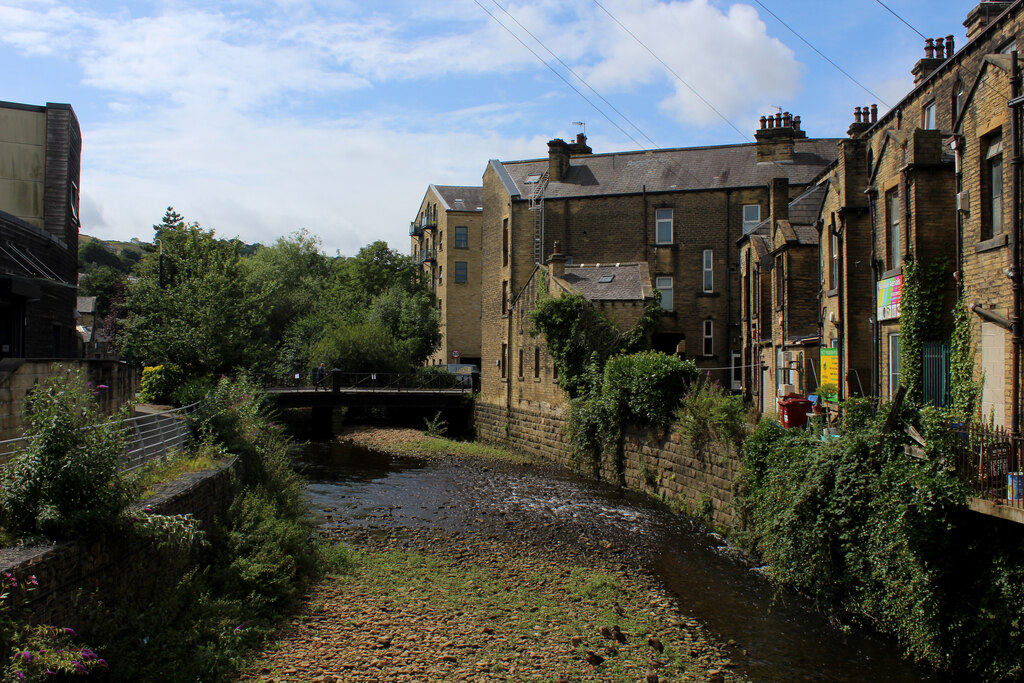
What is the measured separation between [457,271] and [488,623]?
141ft

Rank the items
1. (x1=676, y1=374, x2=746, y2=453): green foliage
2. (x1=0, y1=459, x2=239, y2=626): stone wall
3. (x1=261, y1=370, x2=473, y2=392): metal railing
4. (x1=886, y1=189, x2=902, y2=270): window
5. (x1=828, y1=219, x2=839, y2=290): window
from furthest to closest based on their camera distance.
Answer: (x1=261, y1=370, x2=473, y2=392): metal railing, (x1=828, y1=219, x2=839, y2=290): window, (x1=676, y1=374, x2=746, y2=453): green foliage, (x1=886, y1=189, x2=902, y2=270): window, (x1=0, y1=459, x2=239, y2=626): stone wall

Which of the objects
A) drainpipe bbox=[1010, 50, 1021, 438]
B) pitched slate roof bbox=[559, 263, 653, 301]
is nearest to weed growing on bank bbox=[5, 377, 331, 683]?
drainpipe bbox=[1010, 50, 1021, 438]

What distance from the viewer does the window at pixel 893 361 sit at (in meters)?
15.4

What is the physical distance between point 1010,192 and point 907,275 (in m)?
3.16

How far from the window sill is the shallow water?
19.7ft

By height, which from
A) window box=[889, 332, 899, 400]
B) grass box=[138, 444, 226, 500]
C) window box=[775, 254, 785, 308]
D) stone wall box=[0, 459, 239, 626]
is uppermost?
window box=[775, 254, 785, 308]

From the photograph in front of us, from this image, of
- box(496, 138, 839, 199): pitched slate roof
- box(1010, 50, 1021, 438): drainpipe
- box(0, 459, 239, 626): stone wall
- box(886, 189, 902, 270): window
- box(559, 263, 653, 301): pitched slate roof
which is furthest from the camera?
box(496, 138, 839, 199): pitched slate roof

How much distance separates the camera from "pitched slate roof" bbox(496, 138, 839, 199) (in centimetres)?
3388

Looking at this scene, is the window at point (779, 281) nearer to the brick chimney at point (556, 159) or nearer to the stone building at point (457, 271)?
the brick chimney at point (556, 159)

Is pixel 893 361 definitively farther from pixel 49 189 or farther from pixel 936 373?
pixel 49 189

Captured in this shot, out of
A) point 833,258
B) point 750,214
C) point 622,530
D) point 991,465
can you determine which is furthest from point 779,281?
point 991,465

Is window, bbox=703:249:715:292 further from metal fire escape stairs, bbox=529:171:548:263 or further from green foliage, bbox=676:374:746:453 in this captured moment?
green foliage, bbox=676:374:746:453

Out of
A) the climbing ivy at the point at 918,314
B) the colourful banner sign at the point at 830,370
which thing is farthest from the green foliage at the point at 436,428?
the climbing ivy at the point at 918,314

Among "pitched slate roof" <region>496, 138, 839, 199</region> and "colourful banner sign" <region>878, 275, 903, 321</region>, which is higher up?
"pitched slate roof" <region>496, 138, 839, 199</region>
